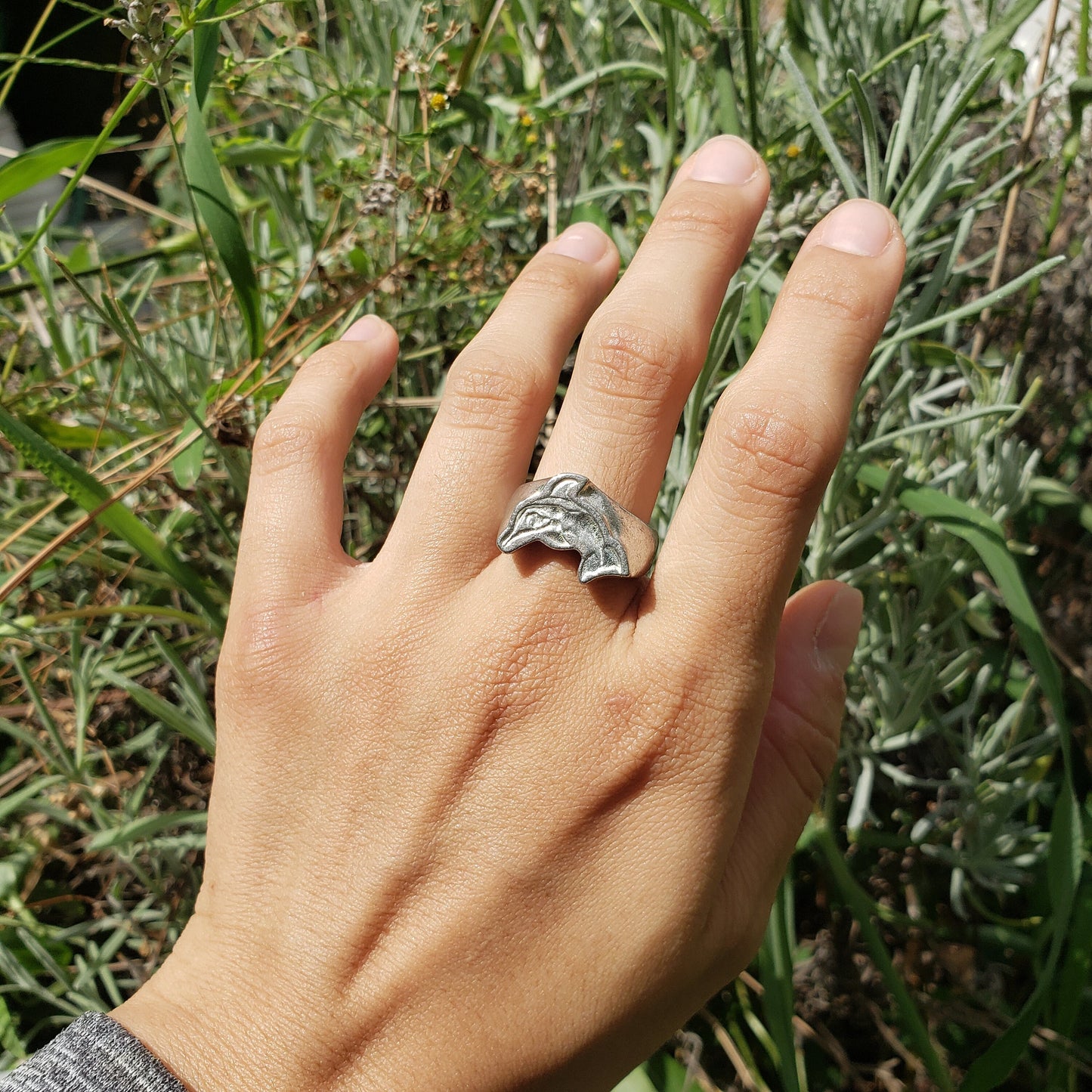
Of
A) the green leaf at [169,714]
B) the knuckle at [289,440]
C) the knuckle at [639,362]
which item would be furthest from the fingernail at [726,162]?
the green leaf at [169,714]

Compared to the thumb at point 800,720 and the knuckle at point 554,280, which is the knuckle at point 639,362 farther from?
the thumb at point 800,720

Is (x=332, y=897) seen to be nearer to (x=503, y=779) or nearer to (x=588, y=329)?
(x=503, y=779)

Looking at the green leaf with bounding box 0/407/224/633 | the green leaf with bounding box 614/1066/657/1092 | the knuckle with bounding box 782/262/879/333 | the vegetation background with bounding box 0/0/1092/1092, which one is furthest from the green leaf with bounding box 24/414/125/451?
the green leaf with bounding box 614/1066/657/1092

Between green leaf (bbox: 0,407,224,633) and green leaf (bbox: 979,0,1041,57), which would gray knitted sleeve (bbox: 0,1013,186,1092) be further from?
green leaf (bbox: 979,0,1041,57)

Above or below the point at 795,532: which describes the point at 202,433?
above

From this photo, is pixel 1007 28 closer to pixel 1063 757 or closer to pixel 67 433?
pixel 1063 757

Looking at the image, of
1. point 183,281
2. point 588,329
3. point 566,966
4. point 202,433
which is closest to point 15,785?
point 202,433

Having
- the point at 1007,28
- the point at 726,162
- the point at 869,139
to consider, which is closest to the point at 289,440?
the point at 726,162
